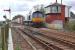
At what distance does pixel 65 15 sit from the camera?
222 ft

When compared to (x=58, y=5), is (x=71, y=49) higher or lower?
lower

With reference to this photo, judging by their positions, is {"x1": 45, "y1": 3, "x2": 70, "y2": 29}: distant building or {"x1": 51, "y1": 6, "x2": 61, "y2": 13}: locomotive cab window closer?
{"x1": 45, "y1": 3, "x2": 70, "y2": 29}: distant building

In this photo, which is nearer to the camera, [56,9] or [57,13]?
[57,13]

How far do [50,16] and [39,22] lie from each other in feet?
51.7

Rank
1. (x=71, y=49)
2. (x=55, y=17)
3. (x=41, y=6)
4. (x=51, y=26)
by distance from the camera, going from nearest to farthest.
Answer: (x=71, y=49)
(x=51, y=26)
(x=55, y=17)
(x=41, y=6)

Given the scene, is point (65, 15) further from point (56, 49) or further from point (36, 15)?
point (56, 49)

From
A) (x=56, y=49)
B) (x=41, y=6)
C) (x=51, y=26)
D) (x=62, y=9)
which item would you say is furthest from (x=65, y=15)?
(x=56, y=49)

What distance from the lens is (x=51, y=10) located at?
6775 centimetres

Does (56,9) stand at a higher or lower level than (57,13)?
higher

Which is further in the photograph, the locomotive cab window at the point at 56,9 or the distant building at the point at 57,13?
the locomotive cab window at the point at 56,9

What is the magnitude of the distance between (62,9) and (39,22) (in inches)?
692

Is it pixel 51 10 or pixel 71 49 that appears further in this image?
pixel 51 10

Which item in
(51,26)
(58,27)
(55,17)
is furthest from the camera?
(55,17)

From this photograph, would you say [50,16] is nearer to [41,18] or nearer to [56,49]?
[41,18]
